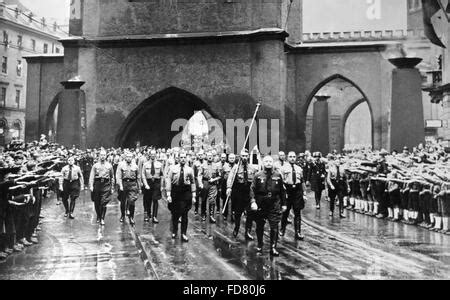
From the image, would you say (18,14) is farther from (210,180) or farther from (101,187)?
(210,180)

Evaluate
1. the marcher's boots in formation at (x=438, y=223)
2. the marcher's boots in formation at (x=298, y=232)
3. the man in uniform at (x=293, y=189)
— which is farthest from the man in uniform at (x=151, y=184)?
the marcher's boots in formation at (x=438, y=223)

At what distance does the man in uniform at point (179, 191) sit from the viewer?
1290cm

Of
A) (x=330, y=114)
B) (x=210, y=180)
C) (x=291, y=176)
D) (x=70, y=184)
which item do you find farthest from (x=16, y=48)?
(x=330, y=114)

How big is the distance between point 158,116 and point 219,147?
707 cm

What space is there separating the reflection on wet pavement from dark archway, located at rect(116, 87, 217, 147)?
661 inches

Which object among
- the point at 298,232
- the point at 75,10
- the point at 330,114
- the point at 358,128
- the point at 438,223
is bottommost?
the point at 298,232

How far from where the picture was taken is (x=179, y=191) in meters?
13.0

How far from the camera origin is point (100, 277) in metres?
8.74

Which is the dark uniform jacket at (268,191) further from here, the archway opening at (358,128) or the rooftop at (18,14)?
the archway opening at (358,128)

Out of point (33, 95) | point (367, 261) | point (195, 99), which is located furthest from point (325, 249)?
point (33, 95)

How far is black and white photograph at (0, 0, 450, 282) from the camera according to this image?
10555 millimetres

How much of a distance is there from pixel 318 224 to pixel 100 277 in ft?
27.7

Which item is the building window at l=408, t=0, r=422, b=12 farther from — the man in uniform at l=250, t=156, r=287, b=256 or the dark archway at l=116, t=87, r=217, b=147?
the man in uniform at l=250, t=156, r=287, b=256

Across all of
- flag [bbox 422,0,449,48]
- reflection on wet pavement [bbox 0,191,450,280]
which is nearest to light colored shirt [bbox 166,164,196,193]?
reflection on wet pavement [bbox 0,191,450,280]
